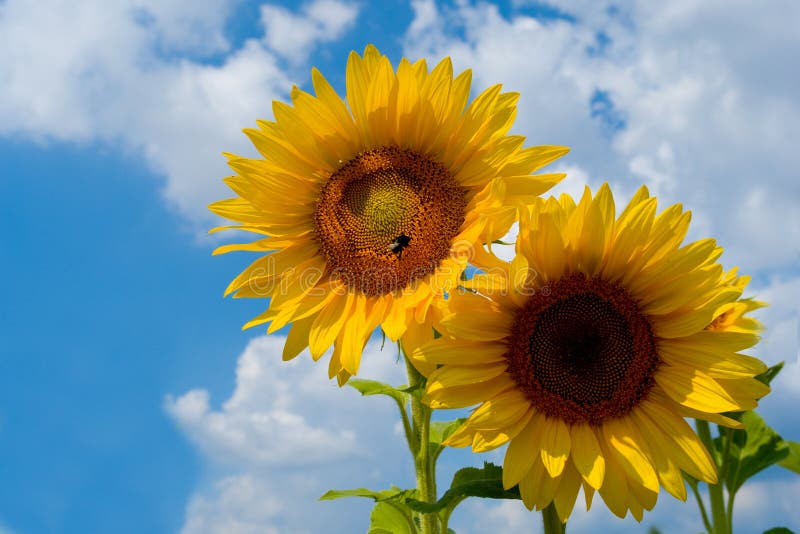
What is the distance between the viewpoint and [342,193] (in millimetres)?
4754

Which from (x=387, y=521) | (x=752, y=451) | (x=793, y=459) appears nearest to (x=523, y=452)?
(x=387, y=521)

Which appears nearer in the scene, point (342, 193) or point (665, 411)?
point (665, 411)

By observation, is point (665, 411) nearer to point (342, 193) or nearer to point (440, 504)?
point (440, 504)

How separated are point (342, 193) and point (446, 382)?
1491 millimetres

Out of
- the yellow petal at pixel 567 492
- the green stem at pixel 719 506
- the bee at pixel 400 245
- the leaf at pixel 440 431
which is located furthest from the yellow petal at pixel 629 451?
the green stem at pixel 719 506

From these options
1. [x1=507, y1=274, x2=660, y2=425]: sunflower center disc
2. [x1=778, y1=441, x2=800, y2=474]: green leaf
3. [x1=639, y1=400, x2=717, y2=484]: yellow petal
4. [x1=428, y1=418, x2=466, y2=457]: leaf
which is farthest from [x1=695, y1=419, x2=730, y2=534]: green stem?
[x1=507, y1=274, x2=660, y2=425]: sunflower center disc

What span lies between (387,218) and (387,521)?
1.80m

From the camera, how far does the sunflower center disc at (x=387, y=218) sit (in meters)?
4.35

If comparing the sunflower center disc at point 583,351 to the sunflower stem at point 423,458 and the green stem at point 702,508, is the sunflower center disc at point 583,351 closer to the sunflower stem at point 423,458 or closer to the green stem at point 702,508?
the sunflower stem at point 423,458

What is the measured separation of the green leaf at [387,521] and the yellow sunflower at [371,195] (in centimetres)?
120

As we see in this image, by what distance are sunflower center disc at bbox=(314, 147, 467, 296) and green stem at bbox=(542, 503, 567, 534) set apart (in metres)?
1.29

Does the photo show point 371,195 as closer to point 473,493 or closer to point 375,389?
point 375,389

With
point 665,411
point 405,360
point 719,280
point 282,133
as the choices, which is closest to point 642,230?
point 719,280

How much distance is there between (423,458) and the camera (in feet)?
14.9
